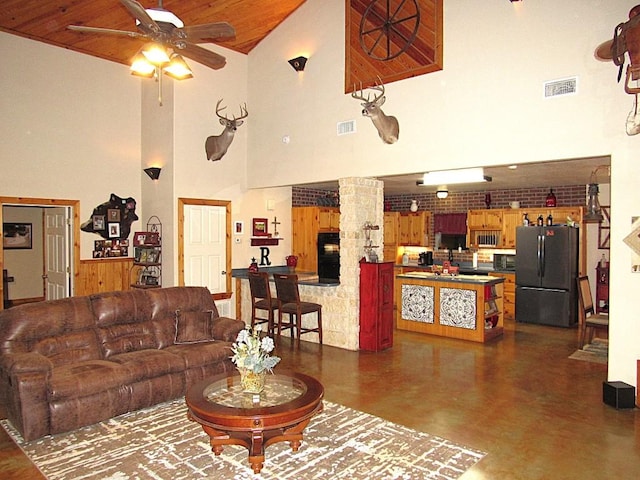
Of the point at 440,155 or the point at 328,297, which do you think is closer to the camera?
the point at 440,155

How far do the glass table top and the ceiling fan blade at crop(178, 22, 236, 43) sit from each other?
8.92ft

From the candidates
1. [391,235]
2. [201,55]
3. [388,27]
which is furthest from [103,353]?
[391,235]

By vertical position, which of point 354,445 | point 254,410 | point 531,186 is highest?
point 531,186

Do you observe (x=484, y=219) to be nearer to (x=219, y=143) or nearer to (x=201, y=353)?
(x=219, y=143)

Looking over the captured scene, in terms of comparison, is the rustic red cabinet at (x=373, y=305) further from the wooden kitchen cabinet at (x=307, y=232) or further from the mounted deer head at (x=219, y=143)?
the mounted deer head at (x=219, y=143)

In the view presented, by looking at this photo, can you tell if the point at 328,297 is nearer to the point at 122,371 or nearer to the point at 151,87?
the point at 122,371

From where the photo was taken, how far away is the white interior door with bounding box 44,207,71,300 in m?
7.00

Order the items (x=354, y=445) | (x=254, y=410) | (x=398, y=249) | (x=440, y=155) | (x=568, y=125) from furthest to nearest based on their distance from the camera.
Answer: (x=398, y=249) → (x=440, y=155) → (x=568, y=125) → (x=354, y=445) → (x=254, y=410)

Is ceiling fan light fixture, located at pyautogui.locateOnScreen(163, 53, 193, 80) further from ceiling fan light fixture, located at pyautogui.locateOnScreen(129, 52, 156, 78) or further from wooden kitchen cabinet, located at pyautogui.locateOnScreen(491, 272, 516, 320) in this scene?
wooden kitchen cabinet, located at pyautogui.locateOnScreen(491, 272, 516, 320)

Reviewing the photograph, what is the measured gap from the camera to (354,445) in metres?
3.47

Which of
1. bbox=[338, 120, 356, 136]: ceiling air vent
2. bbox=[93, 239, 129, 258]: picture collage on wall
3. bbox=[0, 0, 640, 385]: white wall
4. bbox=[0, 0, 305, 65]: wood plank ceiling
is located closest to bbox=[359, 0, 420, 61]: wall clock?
bbox=[0, 0, 640, 385]: white wall

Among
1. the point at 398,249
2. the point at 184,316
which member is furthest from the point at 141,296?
the point at 398,249

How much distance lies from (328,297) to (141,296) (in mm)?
2607

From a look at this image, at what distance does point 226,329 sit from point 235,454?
1.82m
